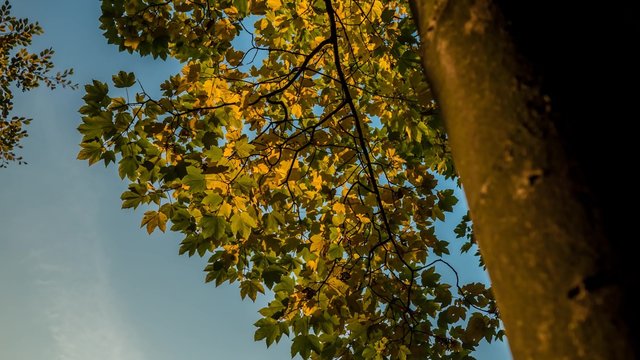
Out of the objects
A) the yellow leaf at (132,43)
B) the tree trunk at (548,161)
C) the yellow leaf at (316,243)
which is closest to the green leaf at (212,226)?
the yellow leaf at (316,243)

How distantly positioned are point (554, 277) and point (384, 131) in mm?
4302

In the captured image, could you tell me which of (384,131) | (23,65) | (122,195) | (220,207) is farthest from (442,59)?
(23,65)

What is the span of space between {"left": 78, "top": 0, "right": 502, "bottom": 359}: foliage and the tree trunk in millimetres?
2359

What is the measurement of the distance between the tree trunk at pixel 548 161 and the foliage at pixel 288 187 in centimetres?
236

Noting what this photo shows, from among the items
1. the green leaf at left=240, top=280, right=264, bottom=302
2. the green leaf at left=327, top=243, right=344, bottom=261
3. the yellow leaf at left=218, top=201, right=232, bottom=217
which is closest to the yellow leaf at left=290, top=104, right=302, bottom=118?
the green leaf at left=327, top=243, right=344, bottom=261

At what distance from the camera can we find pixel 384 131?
15.7 feet

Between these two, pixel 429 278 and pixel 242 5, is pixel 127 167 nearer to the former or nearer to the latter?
pixel 242 5

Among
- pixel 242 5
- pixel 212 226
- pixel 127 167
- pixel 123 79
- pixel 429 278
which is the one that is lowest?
pixel 429 278

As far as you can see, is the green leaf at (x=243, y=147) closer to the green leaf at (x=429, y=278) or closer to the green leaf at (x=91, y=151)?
the green leaf at (x=91, y=151)

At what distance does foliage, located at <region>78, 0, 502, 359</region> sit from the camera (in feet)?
10.6

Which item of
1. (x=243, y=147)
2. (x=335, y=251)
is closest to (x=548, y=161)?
(x=243, y=147)

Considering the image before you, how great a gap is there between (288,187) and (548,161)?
2775mm

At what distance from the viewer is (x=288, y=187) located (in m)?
3.30

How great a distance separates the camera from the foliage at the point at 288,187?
10.6 ft
